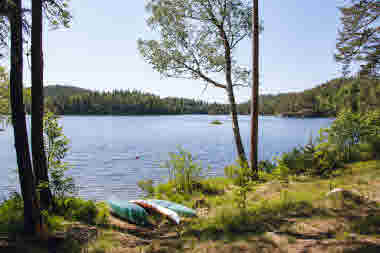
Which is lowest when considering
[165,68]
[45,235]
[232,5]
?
[45,235]

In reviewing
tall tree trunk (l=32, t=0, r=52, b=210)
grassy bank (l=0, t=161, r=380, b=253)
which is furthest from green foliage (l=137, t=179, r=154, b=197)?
tall tree trunk (l=32, t=0, r=52, b=210)

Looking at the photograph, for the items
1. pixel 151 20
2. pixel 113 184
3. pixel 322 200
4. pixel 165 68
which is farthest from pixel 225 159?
pixel 322 200

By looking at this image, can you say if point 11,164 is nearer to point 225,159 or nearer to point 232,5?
point 225,159

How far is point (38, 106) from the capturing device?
4.88 m

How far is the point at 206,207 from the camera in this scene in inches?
285

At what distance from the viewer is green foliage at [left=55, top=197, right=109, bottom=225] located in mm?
5301

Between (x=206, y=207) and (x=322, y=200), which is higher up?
(x=322, y=200)

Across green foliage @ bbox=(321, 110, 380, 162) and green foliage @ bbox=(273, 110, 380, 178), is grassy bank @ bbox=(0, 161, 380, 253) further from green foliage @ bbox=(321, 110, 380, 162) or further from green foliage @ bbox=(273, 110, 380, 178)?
green foliage @ bbox=(321, 110, 380, 162)

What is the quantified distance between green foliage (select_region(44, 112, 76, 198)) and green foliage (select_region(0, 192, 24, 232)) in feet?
2.42

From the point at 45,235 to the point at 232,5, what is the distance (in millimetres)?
10640

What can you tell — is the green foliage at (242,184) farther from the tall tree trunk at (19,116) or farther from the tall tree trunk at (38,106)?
the tall tree trunk at (38,106)

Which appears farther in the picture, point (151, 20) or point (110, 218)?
point (151, 20)

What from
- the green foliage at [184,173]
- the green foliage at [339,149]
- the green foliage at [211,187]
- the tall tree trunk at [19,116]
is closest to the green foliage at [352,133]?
the green foliage at [339,149]

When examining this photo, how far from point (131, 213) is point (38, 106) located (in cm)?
347
